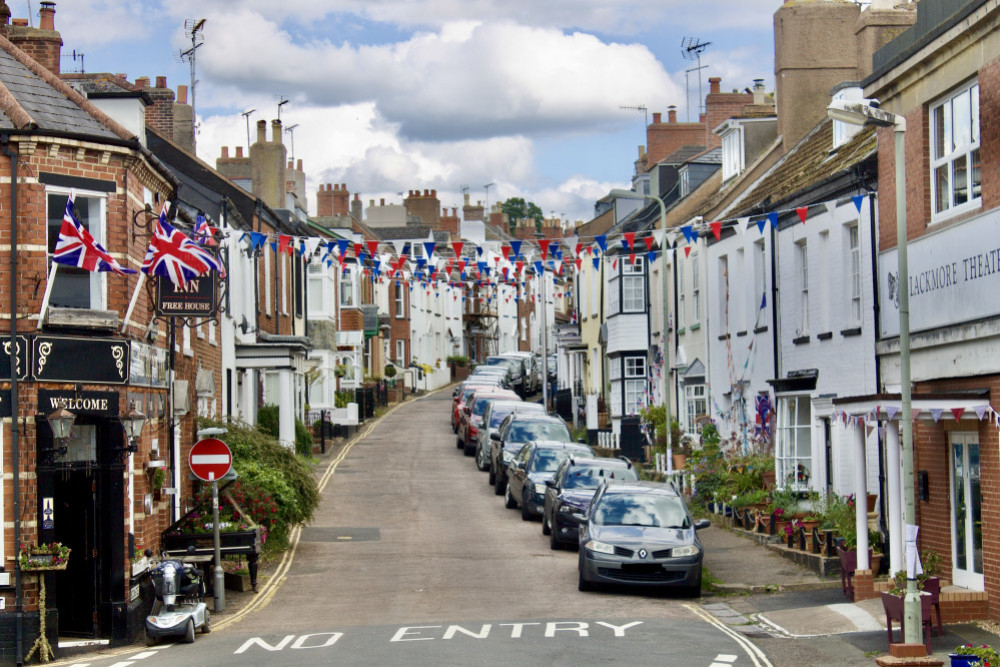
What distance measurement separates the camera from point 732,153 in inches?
1540

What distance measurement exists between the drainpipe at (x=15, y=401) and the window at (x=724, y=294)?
18.9 meters

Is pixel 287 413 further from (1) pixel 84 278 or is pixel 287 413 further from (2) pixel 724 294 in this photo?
(1) pixel 84 278

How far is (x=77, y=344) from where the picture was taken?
1761 centimetres

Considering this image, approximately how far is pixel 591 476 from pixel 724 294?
8538mm

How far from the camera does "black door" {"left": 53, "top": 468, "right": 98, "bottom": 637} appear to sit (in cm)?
1806

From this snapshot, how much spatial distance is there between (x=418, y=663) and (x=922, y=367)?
903 cm

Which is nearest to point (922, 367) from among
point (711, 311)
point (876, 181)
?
point (876, 181)

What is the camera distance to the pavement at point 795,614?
50.3 feet

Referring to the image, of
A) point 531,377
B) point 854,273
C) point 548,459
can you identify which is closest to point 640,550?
point 854,273

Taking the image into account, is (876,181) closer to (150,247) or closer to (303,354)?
(150,247)

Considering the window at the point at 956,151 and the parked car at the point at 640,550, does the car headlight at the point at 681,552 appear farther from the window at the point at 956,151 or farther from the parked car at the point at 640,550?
the window at the point at 956,151

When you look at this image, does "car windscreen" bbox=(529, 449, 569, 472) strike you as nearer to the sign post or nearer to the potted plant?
the sign post

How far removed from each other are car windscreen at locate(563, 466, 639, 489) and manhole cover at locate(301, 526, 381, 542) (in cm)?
412

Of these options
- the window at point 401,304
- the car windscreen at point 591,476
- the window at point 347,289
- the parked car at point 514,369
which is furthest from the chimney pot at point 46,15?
the window at point 401,304
